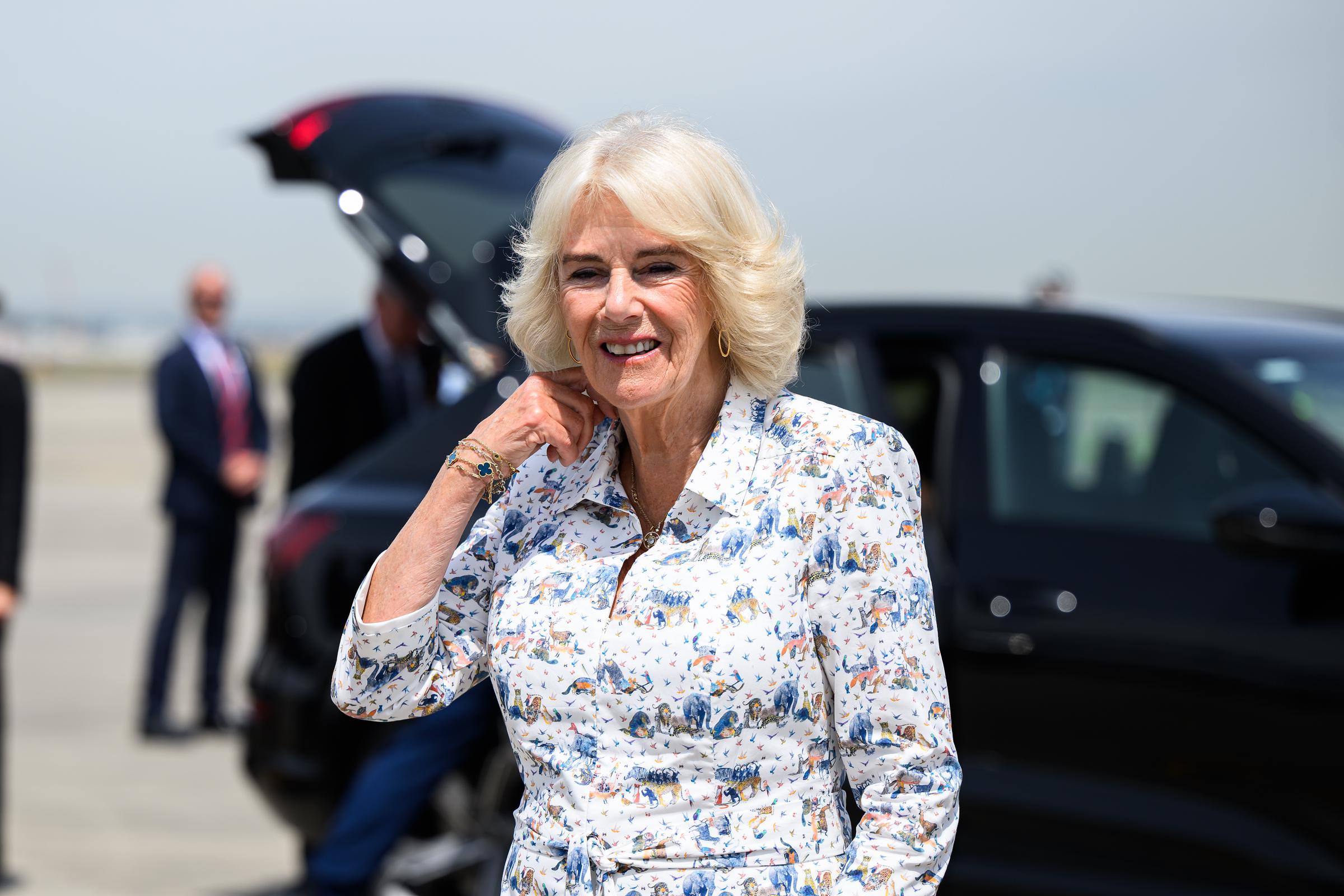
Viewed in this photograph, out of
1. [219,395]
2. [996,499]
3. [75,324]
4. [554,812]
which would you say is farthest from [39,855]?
[75,324]

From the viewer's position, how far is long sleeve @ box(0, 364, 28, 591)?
440cm

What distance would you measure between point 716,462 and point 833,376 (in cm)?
171

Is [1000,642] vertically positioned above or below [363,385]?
above

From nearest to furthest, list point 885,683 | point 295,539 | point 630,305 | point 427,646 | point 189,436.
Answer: point 885,683, point 630,305, point 427,646, point 295,539, point 189,436

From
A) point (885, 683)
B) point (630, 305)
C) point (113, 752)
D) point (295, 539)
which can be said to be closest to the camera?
point (885, 683)

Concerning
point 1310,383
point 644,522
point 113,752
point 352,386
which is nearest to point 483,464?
point 644,522

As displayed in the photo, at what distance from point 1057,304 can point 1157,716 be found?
1.04 m

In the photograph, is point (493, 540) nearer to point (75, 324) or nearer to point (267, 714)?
point (267, 714)

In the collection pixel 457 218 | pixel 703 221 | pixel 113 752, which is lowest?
pixel 113 752

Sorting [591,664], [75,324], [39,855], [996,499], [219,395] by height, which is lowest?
[75,324]

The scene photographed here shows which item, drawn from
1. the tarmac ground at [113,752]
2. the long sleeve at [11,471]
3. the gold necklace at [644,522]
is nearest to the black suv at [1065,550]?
the tarmac ground at [113,752]

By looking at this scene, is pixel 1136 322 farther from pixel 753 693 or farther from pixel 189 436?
pixel 189 436

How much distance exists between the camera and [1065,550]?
10.8 feet

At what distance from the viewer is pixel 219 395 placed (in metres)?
6.70
